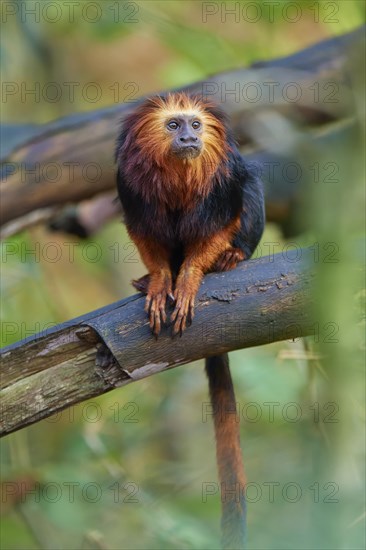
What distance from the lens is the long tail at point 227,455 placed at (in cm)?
276

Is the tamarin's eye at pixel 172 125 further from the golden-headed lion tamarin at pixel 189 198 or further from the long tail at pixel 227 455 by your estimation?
the long tail at pixel 227 455

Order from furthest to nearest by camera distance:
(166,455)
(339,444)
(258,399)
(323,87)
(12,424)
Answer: (166,455) < (323,87) < (258,399) < (12,424) < (339,444)

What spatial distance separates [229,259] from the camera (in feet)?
9.44

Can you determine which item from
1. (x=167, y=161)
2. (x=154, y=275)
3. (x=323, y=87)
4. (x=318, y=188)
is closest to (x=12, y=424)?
(x=154, y=275)

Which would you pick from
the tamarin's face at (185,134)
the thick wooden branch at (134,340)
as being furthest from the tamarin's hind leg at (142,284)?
the tamarin's face at (185,134)

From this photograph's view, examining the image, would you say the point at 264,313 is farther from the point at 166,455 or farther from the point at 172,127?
the point at 166,455

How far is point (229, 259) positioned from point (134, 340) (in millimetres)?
513

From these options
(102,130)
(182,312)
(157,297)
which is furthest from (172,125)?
(102,130)

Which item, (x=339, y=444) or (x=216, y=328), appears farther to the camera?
(x=216, y=328)

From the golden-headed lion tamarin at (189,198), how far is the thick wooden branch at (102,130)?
1.38m

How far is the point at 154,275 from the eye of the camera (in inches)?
115

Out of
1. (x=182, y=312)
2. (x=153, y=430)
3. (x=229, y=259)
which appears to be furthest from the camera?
(x=153, y=430)

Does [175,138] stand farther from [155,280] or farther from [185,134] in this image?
[155,280]

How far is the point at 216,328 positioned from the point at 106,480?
2.18 meters
